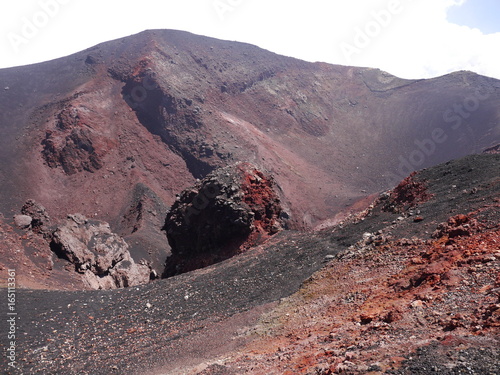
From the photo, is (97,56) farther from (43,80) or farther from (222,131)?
(222,131)

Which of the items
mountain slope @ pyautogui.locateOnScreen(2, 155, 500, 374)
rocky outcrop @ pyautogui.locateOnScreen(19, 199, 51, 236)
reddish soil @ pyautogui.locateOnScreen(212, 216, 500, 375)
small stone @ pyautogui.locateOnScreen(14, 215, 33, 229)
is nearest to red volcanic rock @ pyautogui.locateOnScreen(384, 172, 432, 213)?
mountain slope @ pyautogui.locateOnScreen(2, 155, 500, 374)

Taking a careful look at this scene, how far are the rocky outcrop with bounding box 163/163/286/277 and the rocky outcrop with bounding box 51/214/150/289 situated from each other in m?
3.19

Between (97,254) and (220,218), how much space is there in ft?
27.1

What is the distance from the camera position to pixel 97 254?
22672mm

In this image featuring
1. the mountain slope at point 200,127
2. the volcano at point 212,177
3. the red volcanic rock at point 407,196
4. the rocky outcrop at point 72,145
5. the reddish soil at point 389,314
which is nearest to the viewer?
the reddish soil at point 389,314

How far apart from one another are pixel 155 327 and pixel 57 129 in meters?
33.3

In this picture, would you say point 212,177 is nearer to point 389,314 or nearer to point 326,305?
point 326,305

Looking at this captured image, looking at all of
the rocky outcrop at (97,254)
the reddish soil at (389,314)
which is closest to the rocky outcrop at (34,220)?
the rocky outcrop at (97,254)

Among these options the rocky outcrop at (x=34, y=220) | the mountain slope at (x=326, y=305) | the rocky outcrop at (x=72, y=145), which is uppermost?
the rocky outcrop at (x=72, y=145)

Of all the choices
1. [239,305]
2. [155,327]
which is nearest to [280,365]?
[239,305]

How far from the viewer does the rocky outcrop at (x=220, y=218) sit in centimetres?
1970

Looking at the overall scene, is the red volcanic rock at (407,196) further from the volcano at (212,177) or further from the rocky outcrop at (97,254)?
the rocky outcrop at (97,254)

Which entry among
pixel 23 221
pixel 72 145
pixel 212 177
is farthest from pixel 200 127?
pixel 23 221

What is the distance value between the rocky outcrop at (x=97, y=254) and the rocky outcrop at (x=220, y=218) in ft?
10.5
